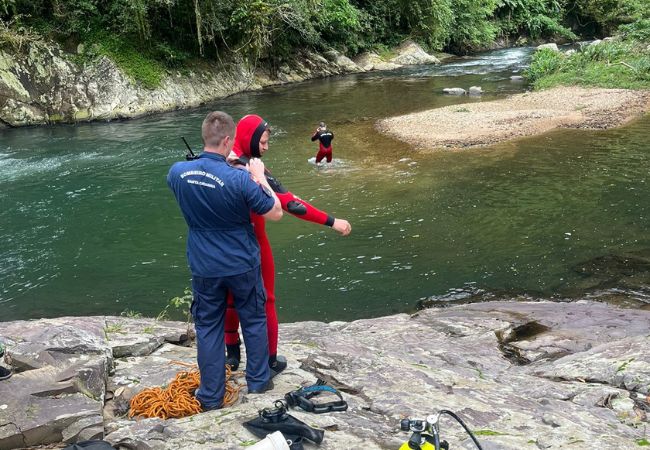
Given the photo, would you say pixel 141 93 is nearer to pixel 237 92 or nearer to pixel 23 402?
pixel 237 92

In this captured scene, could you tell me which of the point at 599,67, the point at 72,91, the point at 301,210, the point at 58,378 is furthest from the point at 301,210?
the point at 599,67

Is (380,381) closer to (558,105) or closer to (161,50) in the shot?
(558,105)

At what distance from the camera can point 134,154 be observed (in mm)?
17562

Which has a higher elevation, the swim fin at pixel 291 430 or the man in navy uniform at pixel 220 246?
the man in navy uniform at pixel 220 246

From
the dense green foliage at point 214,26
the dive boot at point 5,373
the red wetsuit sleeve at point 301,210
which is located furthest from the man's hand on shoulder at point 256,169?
the dense green foliage at point 214,26

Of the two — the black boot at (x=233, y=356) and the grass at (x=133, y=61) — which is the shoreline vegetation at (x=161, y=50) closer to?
the grass at (x=133, y=61)

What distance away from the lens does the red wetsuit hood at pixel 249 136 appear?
4.41m

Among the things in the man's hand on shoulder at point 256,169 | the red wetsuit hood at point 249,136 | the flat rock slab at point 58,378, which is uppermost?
the red wetsuit hood at point 249,136

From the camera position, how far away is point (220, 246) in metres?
4.05

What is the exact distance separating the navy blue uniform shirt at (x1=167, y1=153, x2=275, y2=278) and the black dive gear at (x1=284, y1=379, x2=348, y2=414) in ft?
3.03

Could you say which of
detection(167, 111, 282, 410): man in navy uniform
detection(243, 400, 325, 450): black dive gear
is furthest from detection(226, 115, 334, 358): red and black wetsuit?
detection(243, 400, 325, 450): black dive gear

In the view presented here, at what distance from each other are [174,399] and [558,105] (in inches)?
782

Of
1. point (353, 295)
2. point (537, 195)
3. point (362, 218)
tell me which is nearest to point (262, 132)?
point (353, 295)

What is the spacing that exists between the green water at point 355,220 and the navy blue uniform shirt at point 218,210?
4053 millimetres
